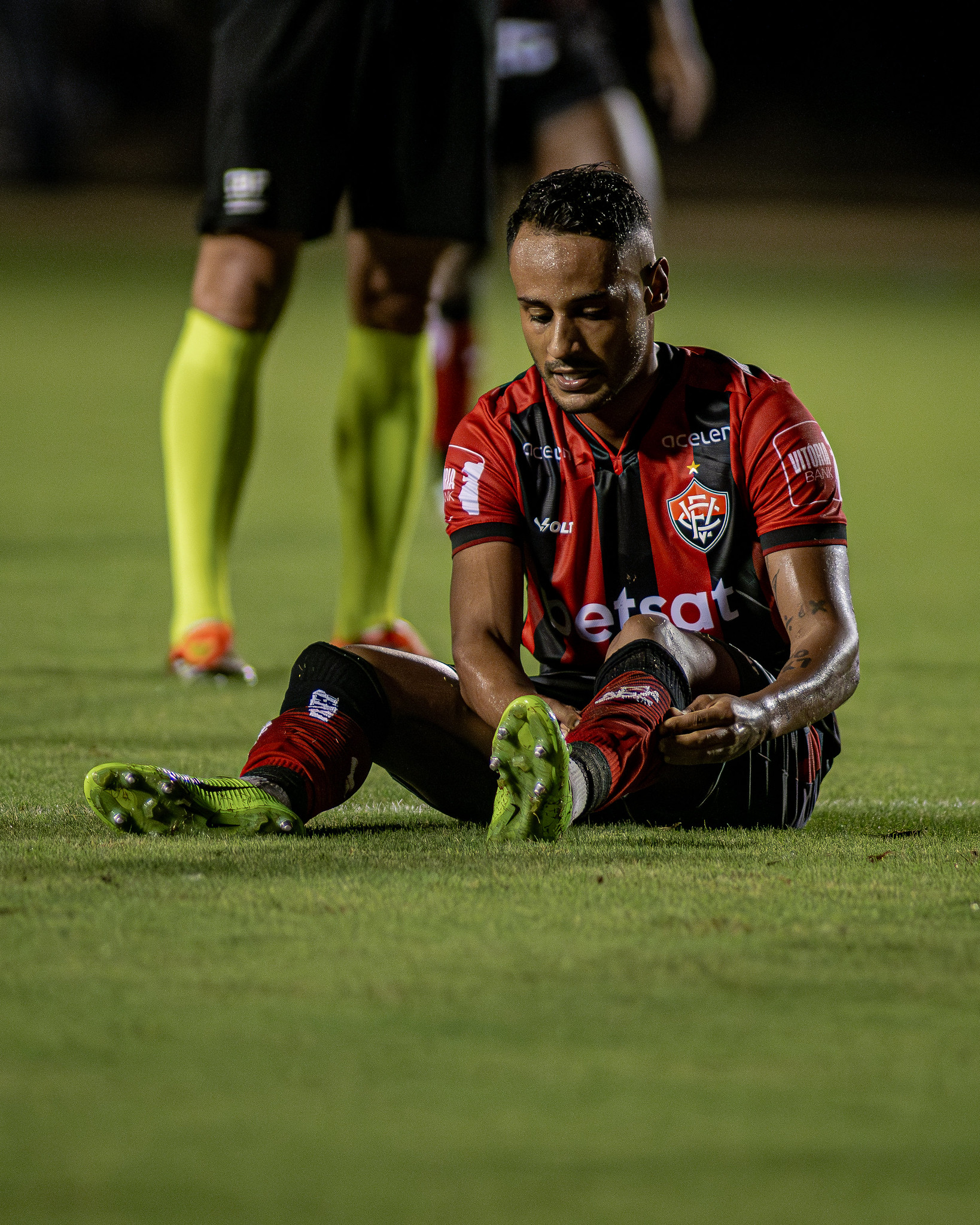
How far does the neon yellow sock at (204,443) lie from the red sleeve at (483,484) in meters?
1.30

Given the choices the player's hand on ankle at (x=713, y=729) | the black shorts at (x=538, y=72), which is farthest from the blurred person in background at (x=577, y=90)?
the player's hand on ankle at (x=713, y=729)

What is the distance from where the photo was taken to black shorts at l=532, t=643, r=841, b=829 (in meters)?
2.67

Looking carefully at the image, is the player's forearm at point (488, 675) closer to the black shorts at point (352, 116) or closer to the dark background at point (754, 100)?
the black shorts at point (352, 116)

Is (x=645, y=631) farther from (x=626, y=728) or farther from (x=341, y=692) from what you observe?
(x=341, y=692)

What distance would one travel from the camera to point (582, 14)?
19.8ft

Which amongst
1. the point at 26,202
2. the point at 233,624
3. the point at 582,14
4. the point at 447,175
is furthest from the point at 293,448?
the point at 26,202

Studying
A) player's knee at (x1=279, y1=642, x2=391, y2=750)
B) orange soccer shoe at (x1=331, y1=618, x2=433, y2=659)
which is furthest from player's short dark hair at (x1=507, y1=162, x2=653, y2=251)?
orange soccer shoe at (x1=331, y1=618, x2=433, y2=659)

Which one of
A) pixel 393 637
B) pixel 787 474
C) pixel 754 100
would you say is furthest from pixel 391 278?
pixel 754 100

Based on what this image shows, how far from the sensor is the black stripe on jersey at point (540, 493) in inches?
111

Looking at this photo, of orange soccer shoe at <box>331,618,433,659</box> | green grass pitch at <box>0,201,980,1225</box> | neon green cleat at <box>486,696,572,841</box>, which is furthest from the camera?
orange soccer shoe at <box>331,618,433,659</box>

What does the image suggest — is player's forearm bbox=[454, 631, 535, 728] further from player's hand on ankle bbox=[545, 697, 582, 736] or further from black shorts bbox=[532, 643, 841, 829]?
black shorts bbox=[532, 643, 841, 829]

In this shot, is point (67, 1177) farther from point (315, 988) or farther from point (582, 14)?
point (582, 14)

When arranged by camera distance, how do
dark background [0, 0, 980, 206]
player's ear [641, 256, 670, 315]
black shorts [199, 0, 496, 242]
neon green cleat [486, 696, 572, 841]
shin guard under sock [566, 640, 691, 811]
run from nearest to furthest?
1. neon green cleat [486, 696, 572, 841]
2. shin guard under sock [566, 640, 691, 811]
3. player's ear [641, 256, 670, 315]
4. black shorts [199, 0, 496, 242]
5. dark background [0, 0, 980, 206]

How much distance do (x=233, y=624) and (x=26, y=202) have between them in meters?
17.6
